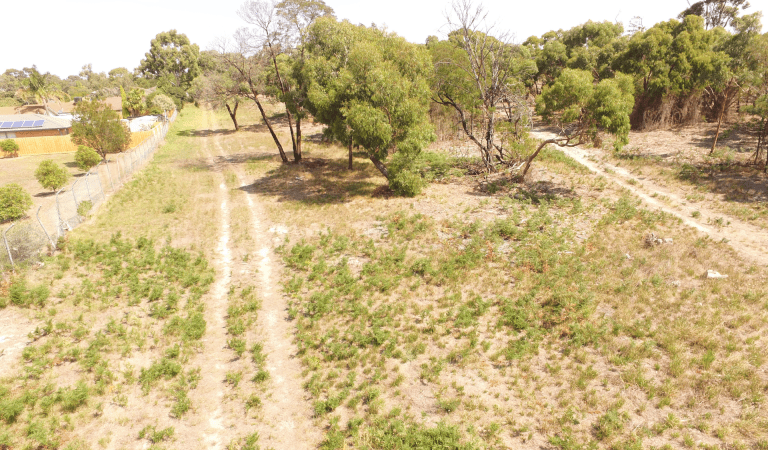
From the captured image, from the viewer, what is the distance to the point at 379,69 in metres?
19.1

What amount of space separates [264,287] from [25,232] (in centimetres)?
905

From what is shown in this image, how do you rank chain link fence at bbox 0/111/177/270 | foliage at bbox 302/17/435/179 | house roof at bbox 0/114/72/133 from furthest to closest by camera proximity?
house roof at bbox 0/114/72/133, foliage at bbox 302/17/435/179, chain link fence at bbox 0/111/177/270

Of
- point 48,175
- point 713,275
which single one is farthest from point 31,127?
point 713,275

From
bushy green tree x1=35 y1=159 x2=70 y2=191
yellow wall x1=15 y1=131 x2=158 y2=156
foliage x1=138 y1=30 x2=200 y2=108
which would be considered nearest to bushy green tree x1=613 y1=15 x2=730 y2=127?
bushy green tree x1=35 y1=159 x2=70 y2=191

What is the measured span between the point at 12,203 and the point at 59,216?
5319 millimetres

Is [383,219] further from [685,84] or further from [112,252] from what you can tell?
[685,84]

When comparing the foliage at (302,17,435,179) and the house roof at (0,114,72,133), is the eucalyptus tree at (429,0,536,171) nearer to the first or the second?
the foliage at (302,17,435,179)

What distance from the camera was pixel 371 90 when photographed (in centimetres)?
1911

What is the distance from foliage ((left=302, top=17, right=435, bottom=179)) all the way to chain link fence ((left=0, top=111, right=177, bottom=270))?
41.2ft

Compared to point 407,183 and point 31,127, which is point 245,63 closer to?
point 407,183

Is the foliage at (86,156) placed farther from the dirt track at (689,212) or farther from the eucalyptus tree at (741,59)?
the eucalyptus tree at (741,59)

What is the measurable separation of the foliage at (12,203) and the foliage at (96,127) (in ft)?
42.9

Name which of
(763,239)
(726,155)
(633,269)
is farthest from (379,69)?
(726,155)

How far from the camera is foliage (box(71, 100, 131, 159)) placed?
28938 mm
